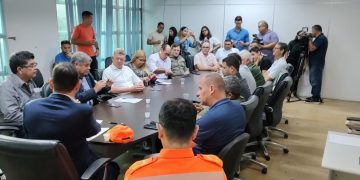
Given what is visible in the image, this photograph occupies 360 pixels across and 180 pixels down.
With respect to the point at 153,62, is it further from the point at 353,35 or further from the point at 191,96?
the point at 353,35

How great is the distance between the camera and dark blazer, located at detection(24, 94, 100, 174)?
1745 millimetres

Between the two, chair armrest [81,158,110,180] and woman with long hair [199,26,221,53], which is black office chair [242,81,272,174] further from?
woman with long hair [199,26,221,53]

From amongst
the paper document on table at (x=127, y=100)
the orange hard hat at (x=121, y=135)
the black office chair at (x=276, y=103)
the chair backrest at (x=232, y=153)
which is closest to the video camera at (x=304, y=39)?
the black office chair at (x=276, y=103)

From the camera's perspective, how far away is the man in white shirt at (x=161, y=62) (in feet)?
17.3

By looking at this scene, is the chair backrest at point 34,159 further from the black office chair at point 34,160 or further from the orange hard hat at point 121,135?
the orange hard hat at point 121,135

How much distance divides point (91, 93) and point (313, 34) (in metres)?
5.46

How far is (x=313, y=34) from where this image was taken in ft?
21.7

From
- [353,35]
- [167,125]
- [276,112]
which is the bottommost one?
[276,112]

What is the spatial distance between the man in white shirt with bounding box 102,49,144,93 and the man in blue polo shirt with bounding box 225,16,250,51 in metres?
3.87

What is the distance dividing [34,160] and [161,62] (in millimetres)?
4060

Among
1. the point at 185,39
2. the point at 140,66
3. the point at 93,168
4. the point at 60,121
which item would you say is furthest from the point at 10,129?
the point at 185,39

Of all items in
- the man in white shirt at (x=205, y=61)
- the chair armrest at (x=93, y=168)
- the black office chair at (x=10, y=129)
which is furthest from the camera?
the man in white shirt at (x=205, y=61)

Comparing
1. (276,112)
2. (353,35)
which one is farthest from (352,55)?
(276,112)

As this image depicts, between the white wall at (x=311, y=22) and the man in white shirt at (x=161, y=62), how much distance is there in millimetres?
2954
